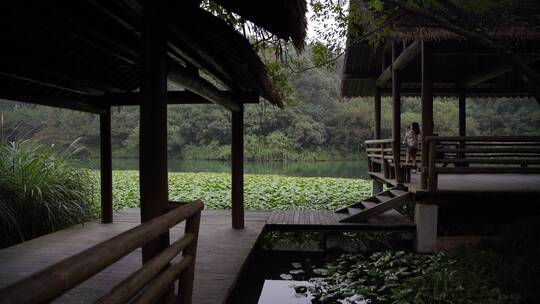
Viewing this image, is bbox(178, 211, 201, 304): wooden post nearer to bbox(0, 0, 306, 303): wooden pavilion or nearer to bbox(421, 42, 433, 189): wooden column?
bbox(0, 0, 306, 303): wooden pavilion

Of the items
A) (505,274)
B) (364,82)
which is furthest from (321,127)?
(505,274)

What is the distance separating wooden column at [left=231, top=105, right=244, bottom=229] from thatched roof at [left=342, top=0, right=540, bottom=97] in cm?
200

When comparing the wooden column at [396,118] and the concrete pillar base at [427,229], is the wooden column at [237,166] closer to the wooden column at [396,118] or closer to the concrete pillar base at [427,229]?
the concrete pillar base at [427,229]

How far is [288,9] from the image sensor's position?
2457 millimetres

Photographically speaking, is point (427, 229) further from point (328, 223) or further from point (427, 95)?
point (427, 95)

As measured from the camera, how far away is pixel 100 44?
340 cm

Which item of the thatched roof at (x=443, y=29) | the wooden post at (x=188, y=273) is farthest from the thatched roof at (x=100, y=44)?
the thatched roof at (x=443, y=29)

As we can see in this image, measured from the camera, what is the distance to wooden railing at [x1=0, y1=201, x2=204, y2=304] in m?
0.95

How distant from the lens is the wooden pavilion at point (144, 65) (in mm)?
1506

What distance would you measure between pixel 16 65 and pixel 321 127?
85.5 ft

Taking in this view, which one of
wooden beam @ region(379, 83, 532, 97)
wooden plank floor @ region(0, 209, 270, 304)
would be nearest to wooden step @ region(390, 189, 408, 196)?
wooden plank floor @ region(0, 209, 270, 304)

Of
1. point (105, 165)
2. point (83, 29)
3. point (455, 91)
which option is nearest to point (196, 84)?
point (83, 29)

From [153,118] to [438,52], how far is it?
221 inches

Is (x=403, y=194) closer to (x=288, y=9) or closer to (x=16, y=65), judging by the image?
(x=288, y=9)
